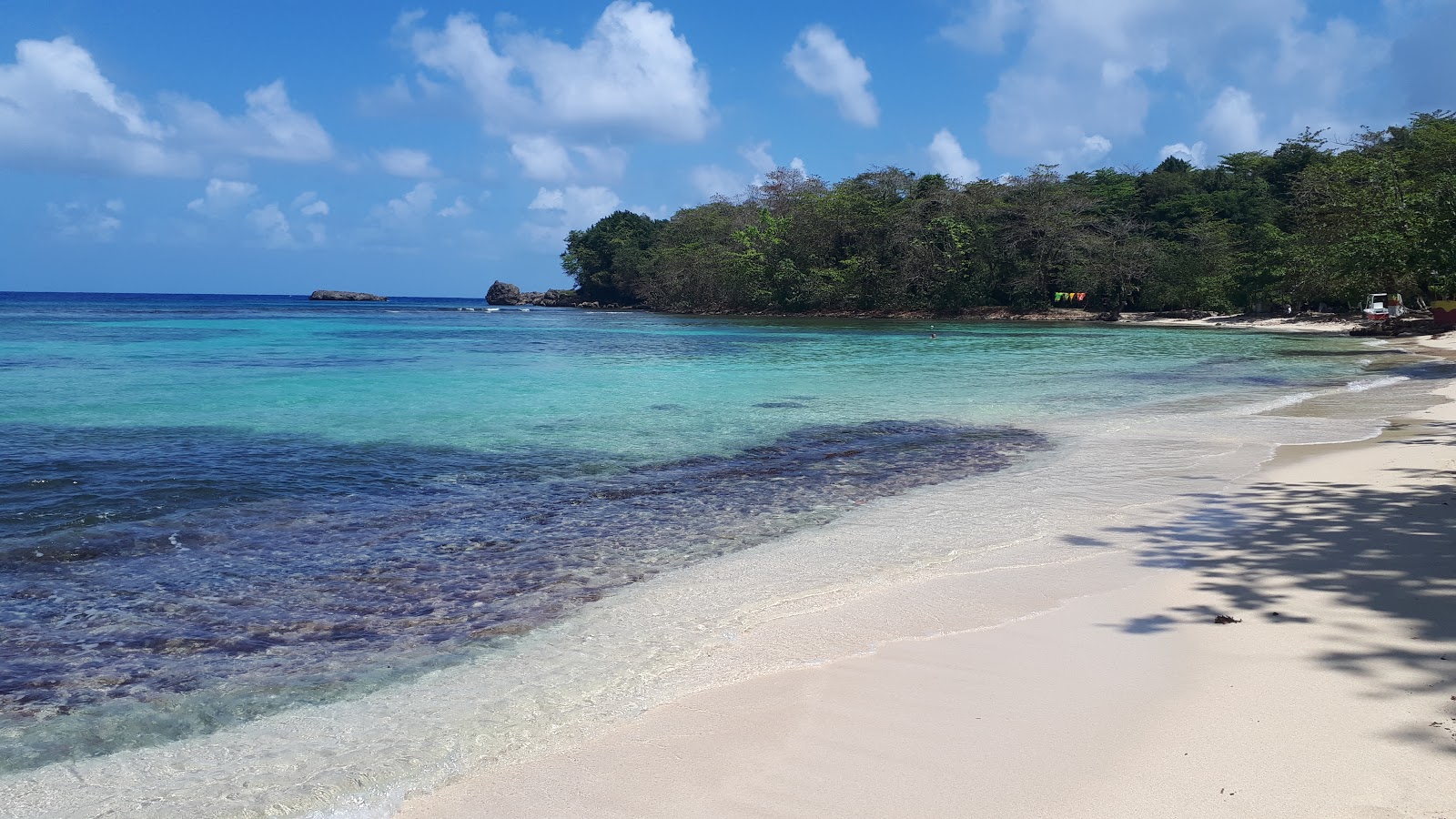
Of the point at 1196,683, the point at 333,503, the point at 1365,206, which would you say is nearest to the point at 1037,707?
the point at 1196,683

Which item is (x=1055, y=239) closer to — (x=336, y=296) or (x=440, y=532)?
(x=440, y=532)

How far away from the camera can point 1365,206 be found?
28359mm

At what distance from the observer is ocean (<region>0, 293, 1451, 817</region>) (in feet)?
12.2

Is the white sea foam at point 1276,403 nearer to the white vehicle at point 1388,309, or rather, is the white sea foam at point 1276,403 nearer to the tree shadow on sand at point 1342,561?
the tree shadow on sand at point 1342,561

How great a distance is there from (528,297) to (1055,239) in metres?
82.0

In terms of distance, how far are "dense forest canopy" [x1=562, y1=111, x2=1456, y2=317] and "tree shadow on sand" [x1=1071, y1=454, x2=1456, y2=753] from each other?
28969mm

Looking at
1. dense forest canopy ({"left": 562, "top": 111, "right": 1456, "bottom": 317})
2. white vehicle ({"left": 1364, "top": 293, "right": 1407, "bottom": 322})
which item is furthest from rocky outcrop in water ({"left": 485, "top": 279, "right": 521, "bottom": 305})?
white vehicle ({"left": 1364, "top": 293, "right": 1407, "bottom": 322})

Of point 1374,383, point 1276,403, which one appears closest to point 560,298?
point 1374,383

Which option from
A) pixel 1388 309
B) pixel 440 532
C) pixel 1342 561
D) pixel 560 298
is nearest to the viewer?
pixel 1342 561

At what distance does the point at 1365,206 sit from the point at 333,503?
31.7 metres

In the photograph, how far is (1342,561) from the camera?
5355mm

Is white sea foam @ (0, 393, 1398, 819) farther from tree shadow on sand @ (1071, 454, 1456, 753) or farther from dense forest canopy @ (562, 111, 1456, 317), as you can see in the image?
dense forest canopy @ (562, 111, 1456, 317)

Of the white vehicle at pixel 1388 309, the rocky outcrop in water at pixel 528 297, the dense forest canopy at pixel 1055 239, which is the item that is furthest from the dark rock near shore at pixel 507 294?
the white vehicle at pixel 1388 309

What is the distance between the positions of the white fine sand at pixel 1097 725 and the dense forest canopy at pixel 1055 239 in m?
32.3
